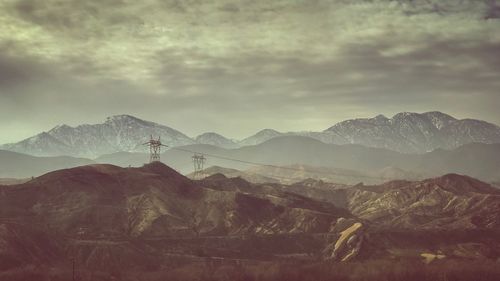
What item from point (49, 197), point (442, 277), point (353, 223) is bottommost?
point (442, 277)

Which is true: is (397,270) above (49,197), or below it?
below

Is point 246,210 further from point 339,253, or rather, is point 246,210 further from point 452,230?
point 452,230

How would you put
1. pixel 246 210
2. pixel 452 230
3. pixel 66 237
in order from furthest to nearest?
pixel 246 210 < pixel 452 230 < pixel 66 237

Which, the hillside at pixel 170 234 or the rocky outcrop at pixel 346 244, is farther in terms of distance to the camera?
the rocky outcrop at pixel 346 244

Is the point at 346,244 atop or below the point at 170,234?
below

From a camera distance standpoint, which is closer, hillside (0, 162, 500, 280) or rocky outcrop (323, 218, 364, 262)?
hillside (0, 162, 500, 280)

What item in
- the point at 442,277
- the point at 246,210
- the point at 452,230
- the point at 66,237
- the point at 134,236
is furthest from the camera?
the point at 246,210

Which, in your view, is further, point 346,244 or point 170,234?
point 170,234

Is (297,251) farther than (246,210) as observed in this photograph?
No

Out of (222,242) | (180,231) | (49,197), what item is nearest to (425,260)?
(222,242)
